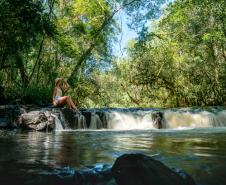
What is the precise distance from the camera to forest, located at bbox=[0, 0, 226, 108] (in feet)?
76.6

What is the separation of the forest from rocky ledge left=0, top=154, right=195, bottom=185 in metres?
15.9

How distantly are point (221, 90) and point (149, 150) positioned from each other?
24.9 metres

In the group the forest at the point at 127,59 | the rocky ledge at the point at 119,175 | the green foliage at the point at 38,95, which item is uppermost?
the forest at the point at 127,59

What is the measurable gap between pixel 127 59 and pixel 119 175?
29.3 metres

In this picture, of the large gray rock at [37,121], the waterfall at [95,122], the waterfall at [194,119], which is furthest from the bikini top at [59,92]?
the waterfall at [194,119]

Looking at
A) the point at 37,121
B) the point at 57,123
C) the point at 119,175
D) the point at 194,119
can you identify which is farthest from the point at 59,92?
the point at 119,175

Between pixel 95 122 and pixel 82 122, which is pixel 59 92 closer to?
pixel 82 122

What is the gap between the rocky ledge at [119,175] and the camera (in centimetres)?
386

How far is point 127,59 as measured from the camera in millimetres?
33156

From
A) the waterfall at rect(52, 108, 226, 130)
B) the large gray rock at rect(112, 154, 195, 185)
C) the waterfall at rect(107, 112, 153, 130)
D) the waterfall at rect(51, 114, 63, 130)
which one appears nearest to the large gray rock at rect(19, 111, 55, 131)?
the waterfall at rect(51, 114, 63, 130)

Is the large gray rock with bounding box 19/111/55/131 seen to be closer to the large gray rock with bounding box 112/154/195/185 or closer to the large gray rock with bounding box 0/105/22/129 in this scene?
the large gray rock with bounding box 0/105/22/129

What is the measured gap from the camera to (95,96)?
29.8 metres

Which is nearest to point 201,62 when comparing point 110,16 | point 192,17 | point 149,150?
point 192,17

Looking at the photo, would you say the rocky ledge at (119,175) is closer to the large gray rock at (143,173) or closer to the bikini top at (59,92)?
the large gray rock at (143,173)
